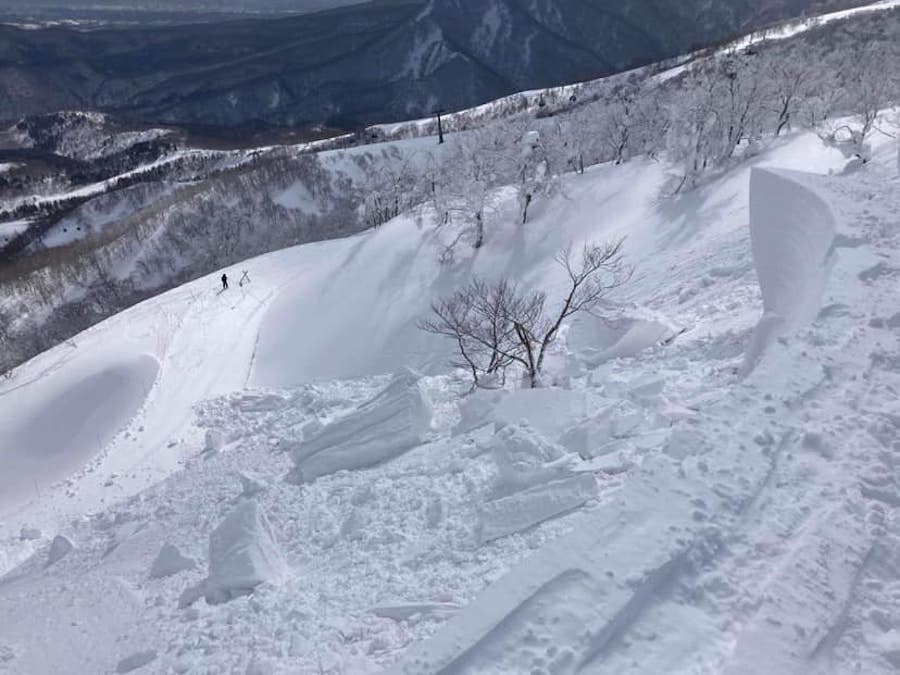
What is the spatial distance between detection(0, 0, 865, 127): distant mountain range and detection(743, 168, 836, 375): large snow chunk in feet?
475

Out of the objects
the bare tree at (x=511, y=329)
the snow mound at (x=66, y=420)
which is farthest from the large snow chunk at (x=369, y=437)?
the snow mound at (x=66, y=420)

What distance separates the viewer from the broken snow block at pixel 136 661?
27.4 ft

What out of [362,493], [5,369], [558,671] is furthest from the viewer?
[5,369]

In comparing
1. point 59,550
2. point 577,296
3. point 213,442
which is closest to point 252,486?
point 59,550

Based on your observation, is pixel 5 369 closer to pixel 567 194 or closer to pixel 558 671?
pixel 567 194

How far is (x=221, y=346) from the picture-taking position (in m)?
30.9

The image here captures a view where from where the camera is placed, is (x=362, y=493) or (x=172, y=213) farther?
(x=172, y=213)

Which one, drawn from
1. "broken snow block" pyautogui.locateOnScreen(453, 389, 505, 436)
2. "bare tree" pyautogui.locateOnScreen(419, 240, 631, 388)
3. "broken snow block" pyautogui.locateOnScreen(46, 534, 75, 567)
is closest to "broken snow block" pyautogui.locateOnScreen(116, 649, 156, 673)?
"broken snow block" pyautogui.locateOnScreen(453, 389, 505, 436)

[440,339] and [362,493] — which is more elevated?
[362,493]

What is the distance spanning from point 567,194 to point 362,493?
31.5 metres

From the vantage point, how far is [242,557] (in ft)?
31.2

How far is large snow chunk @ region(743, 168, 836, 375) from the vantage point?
9836 mm

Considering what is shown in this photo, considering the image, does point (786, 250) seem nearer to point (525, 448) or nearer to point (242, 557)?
point (525, 448)

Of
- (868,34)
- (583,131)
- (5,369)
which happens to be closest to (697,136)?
(583,131)
